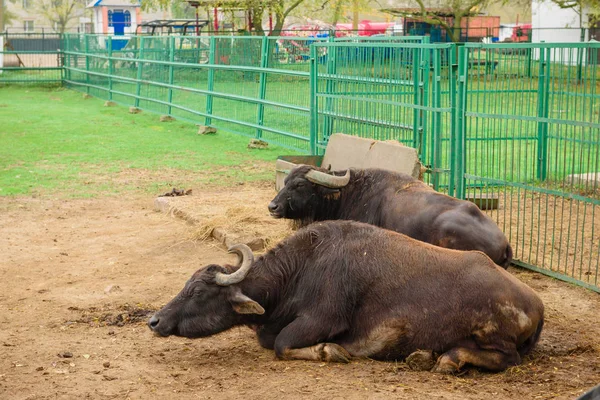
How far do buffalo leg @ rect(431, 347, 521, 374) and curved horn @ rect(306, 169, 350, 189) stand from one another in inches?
109

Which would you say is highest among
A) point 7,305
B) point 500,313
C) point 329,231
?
point 329,231

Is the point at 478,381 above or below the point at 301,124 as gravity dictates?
below

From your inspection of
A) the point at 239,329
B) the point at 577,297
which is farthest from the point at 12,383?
the point at 577,297

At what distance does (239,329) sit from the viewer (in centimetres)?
679

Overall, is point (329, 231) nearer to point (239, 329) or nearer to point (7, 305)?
point (239, 329)

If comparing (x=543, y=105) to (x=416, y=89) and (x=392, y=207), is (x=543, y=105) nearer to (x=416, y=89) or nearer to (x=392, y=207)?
(x=416, y=89)

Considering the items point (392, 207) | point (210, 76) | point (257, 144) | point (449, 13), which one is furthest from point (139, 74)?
point (449, 13)

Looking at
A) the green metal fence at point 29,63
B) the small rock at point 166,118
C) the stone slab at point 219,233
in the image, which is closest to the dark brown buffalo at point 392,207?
the stone slab at point 219,233

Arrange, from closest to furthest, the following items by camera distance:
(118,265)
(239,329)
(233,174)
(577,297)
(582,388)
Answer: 1. (582,388)
2. (239,329)
3. (577,297)
4. (118,265)
5. (233,174)

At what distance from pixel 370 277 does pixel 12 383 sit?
250cm

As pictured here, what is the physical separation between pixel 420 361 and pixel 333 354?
1.96 feet

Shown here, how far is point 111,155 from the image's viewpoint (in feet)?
52.1

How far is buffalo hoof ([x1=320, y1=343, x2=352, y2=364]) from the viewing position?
5.80m

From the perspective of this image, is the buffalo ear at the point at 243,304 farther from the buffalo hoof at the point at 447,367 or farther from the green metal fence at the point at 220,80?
the green metal fence at the point at 220,80
